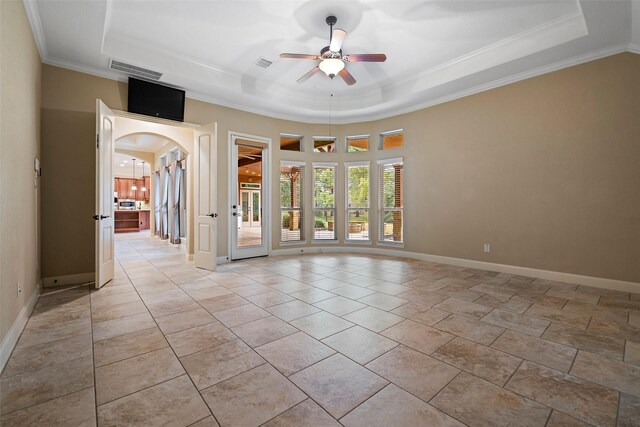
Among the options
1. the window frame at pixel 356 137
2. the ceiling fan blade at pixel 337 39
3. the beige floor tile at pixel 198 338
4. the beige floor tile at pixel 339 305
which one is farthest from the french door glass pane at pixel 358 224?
the beige floor tile at pixel 198 338

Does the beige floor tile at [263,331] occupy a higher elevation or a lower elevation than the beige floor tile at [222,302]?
lower

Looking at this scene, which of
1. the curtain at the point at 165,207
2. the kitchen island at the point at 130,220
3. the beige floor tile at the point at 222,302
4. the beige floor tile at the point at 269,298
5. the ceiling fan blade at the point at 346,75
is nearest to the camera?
the beige floor tile at the point at 222,302

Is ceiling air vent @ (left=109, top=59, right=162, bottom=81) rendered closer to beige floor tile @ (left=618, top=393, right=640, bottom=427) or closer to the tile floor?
the tile floor

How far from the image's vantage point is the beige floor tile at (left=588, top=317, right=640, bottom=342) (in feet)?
8.39

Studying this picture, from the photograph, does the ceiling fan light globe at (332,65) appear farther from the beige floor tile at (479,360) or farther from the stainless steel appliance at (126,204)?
the stainless steel appliance at (126,204)

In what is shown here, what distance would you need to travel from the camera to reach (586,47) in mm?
3891

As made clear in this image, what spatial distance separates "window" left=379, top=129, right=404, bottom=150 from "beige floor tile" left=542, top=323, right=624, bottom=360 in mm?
4762

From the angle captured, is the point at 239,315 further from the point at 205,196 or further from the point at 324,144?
the point at 324,144

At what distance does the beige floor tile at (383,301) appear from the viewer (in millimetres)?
3287

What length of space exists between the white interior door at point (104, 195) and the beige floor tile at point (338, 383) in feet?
11.6

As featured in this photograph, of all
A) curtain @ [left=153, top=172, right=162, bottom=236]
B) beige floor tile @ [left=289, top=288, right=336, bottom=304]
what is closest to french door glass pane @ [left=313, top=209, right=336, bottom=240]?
beige floor tile @ [left=289, top=288, right=336, bottom=304]

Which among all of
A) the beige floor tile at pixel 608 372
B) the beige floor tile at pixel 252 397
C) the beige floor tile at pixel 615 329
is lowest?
the beige floor tile at pixel 252 397

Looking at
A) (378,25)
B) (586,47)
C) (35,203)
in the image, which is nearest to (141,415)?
(35,203)

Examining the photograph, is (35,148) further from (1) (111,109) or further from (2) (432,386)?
(2) (432,386)
